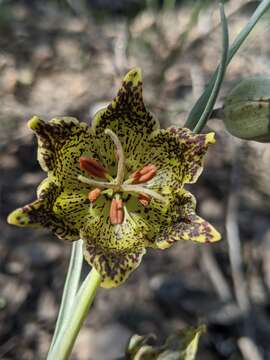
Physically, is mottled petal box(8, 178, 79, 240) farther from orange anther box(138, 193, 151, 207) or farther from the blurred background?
the blurred background

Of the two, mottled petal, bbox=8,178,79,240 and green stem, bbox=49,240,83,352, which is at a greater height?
mottled petal, bbox=8,178,79,240

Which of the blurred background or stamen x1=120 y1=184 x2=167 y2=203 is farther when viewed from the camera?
the blurred background

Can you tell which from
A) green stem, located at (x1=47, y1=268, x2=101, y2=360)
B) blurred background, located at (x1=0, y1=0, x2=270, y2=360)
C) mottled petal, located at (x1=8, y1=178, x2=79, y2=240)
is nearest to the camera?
mottled petal, located at (x1=8, y1=178, x2=79, y2=240)

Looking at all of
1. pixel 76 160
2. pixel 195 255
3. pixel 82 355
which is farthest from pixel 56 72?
pixel 76 160

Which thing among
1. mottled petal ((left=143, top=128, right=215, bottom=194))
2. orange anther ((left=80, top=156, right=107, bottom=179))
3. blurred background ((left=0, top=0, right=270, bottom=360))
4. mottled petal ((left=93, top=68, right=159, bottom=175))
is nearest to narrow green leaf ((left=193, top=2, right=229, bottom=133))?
mottled petal ((left=143, top=128, right=215, bottom=194))

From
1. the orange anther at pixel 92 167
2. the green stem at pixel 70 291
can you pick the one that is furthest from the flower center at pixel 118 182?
the green stem at pixel 70 291

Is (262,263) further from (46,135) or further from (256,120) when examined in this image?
(46,135)
